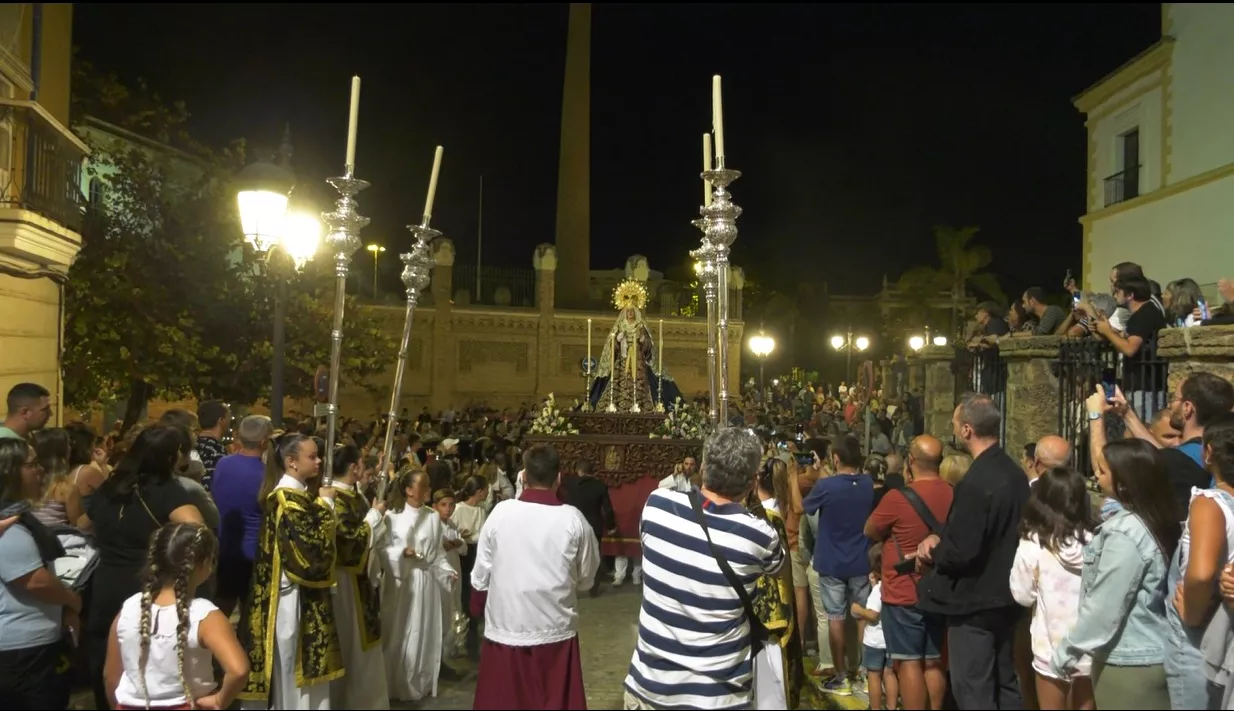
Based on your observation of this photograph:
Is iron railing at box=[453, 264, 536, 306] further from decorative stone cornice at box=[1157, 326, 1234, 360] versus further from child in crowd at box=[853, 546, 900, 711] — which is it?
child in crowd at box=[853, 546, 900, 711]

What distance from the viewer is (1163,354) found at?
6.29m

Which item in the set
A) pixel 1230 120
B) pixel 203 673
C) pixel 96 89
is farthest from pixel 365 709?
pixel 1230 120

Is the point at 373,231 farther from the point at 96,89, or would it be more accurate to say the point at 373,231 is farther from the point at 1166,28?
the point at 1166,28

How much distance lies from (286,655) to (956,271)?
44.1 m

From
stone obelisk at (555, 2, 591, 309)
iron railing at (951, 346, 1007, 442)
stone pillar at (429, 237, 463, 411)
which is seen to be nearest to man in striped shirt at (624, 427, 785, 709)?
iron railing at (951, 346, 1007, 442)

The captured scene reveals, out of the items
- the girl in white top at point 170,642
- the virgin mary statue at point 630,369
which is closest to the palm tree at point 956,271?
the virgin mary statue at point 630,369

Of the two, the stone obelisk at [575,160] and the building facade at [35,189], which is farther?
the stone obelisk at [575,160]

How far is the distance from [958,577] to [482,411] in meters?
18.9

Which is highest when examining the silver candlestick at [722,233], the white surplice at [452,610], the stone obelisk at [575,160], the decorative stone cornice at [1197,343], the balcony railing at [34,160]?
the stone obelisk at [575,160]

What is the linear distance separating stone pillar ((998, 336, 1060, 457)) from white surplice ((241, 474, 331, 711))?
6.64 meters

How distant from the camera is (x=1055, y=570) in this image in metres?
3.95

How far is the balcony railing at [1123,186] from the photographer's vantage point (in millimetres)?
17375

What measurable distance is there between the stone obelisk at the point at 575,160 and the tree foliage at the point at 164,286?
1626 cm

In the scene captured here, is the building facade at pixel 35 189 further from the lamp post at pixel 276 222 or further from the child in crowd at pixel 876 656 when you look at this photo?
the child in crowd at pixel 876 656
